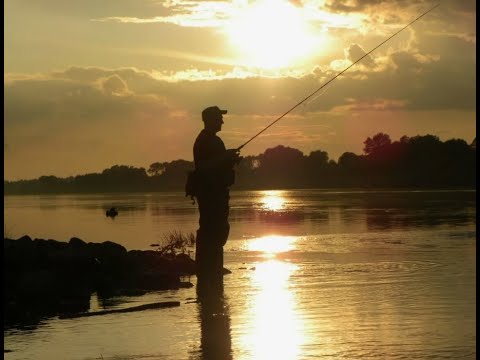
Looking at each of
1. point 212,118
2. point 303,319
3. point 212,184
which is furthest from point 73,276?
point 303,319

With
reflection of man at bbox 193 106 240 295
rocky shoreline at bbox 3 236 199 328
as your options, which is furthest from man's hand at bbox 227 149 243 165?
rocky shoreline at bbox 3 236 199 328

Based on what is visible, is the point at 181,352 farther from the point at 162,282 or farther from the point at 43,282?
the point at 162,282

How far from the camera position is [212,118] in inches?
541

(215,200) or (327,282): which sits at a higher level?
(215,200)

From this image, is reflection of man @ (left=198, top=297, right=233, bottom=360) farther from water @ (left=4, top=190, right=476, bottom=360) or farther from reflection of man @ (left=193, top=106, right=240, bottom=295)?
reflection of man @ (left=193, top=106, right=240, bottom=295)

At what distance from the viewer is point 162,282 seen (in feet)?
59.2

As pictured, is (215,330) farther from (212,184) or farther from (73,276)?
(73,276)

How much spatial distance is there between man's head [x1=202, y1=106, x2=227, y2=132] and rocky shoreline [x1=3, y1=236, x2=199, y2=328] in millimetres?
3655

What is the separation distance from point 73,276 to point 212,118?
19.9 feet

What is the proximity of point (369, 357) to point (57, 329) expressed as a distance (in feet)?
15.5

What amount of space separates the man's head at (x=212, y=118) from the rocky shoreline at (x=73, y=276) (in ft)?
12.0

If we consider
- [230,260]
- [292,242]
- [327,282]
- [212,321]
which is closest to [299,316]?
[212,321]

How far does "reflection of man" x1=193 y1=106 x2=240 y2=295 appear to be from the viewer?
13.6 m

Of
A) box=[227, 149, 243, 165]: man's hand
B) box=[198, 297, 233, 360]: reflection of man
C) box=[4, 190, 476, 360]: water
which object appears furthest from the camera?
box=[227, 149, 243, 165]: man's hand
